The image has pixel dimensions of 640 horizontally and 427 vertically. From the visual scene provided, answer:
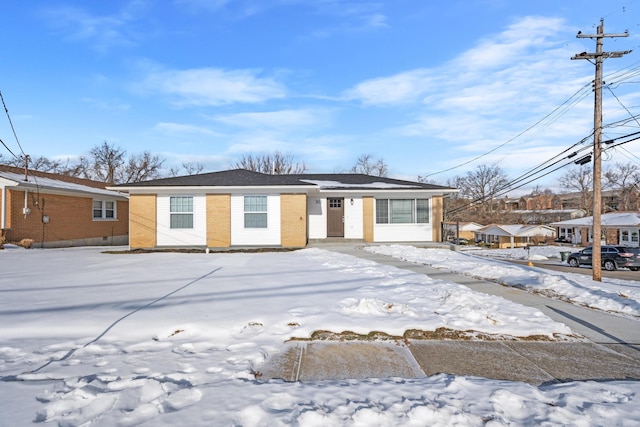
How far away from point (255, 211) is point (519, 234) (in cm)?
4368

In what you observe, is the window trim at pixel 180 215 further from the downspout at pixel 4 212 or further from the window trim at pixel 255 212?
the downspout at pixel 4 212

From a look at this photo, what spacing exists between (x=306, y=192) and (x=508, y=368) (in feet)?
43.8

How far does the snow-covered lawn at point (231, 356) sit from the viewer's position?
8.61ft

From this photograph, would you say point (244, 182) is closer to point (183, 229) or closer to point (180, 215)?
point (180, 215)

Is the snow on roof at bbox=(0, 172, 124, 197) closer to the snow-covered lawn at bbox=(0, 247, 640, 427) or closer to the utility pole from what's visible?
the snow-covered lawn at bbox=(0, 247, 640, 427)

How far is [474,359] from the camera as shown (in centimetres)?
387

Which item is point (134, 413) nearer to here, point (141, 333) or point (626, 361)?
point (141, 333)

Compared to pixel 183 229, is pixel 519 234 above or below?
below

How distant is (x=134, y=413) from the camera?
2605mm

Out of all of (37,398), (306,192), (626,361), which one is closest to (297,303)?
(37,398)

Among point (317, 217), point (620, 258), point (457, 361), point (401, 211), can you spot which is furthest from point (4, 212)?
point (620, 258)

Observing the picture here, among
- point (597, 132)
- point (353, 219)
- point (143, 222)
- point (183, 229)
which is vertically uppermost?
point (597, 132)

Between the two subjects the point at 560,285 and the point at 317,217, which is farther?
the point at 317,217

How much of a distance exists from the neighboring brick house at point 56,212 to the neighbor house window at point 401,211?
16806mm
